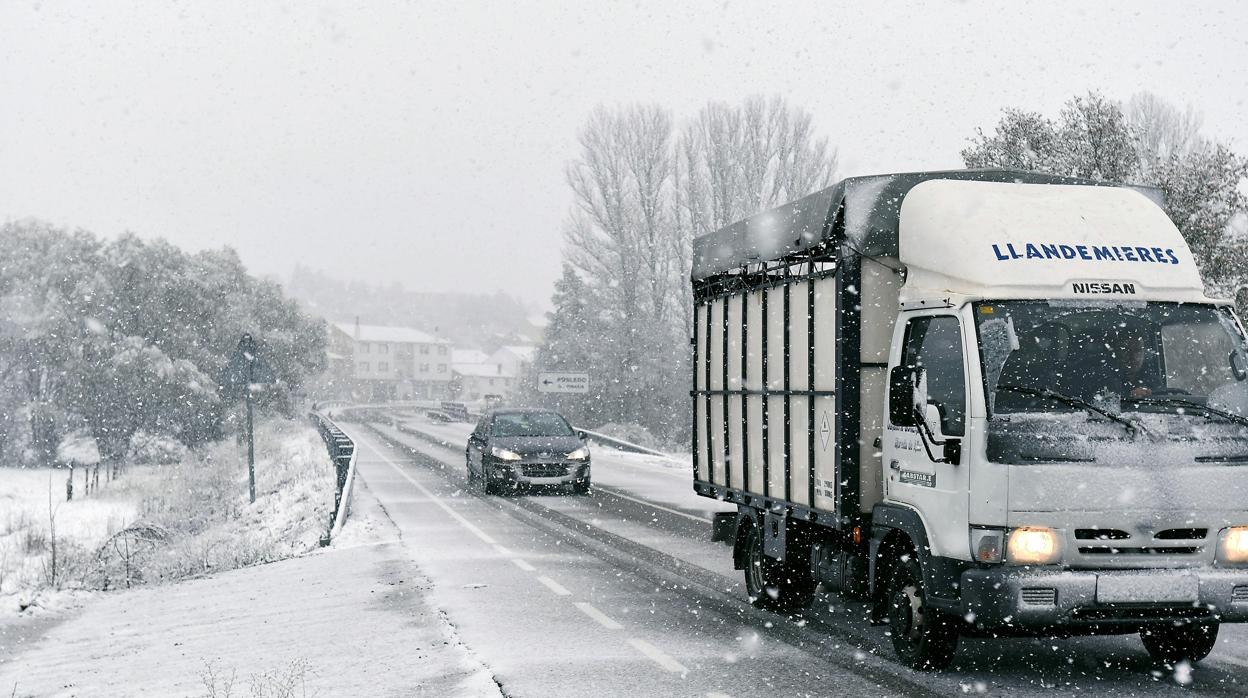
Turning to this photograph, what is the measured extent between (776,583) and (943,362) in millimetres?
3262

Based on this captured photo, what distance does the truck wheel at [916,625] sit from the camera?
7.59m

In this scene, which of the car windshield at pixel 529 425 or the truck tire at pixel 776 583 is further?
the car windshield at pixel 529 425

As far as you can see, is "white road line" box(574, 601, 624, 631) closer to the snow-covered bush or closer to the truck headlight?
the truck headlight

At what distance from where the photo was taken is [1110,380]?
7.26 metres

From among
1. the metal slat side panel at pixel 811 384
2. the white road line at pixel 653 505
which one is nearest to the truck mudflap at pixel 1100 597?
the metal slat side panel at pixel 811 384

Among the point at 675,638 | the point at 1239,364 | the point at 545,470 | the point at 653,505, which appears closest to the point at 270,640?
the point at 675,638

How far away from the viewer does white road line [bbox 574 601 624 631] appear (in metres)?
9.80

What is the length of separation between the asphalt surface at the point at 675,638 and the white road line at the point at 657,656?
0.01 meters

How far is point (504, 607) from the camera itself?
35.4 ft

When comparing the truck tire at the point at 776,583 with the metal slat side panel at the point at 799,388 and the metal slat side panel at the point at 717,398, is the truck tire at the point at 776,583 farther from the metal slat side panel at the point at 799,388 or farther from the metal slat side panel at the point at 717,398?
the metal slat side panel at the point at 799,388

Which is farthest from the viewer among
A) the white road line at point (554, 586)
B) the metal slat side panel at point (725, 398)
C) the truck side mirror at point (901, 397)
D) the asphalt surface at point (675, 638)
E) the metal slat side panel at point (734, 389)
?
the white road line at point (554, 586)

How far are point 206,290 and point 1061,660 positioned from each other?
57986 mm

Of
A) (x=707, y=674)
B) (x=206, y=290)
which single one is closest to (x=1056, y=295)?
(x=707, y=674)

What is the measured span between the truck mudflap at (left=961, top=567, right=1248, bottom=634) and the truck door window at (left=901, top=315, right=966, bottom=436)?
2.99ft
